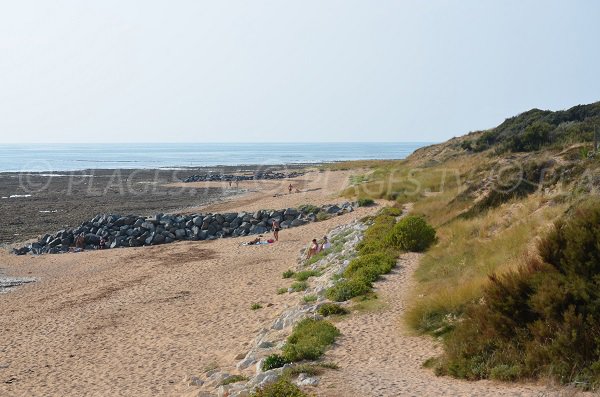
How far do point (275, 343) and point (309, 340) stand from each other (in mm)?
1366

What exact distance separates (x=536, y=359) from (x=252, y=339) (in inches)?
265

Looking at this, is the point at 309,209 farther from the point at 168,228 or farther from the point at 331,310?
the point at 331,310

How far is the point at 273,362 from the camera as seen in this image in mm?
9562

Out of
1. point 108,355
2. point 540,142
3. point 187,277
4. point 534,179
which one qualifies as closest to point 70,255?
point 187,277

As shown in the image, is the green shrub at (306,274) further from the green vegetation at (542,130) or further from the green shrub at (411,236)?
the green vegetation at (542,130)

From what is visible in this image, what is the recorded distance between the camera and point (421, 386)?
7.66 metres

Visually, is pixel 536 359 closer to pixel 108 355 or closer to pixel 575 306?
pixel 575 306

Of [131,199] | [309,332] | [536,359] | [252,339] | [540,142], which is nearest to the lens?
[536,359]

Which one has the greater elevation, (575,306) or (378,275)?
(575,306)

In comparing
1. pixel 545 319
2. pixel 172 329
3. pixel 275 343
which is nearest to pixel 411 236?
pixel 172 329

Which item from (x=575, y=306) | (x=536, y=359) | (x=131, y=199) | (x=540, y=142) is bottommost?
(x=131, y=199)

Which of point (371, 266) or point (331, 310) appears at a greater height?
point (371, 266)

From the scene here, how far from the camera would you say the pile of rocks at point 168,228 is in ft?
103

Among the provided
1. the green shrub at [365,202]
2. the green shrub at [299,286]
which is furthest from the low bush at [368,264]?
the green shrub at [365,202]
